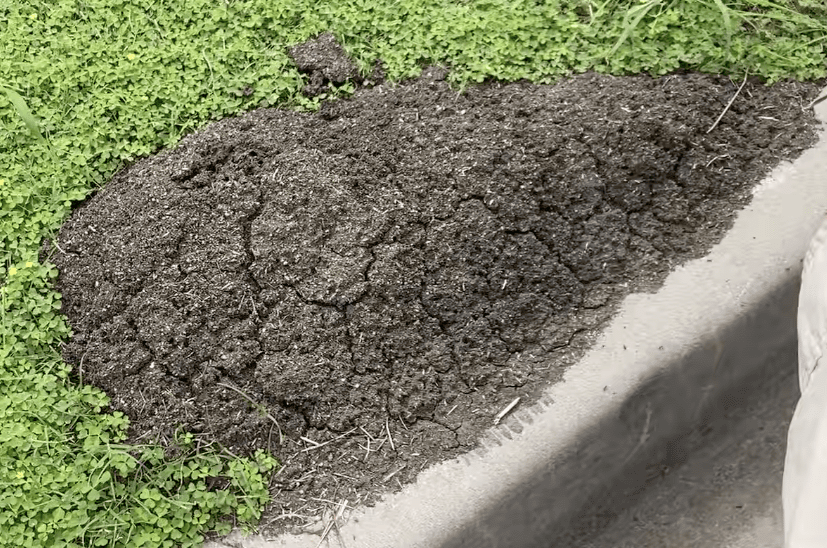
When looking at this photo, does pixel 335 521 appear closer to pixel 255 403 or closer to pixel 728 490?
pixel 255 403

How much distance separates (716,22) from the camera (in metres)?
2.58

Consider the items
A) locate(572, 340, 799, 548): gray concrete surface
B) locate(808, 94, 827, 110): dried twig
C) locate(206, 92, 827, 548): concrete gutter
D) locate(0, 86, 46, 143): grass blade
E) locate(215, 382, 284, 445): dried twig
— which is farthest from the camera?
locate(0, 86, 46, 143): grass blade

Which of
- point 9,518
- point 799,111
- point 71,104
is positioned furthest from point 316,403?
point 799,111

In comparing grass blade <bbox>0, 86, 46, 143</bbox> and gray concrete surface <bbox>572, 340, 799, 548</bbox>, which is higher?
grass blade <bbox>0, 86, 46, 143</bbox>

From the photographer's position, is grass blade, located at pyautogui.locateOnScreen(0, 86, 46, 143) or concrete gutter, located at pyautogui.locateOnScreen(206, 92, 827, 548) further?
grass blade, located at pyautogui.locateOnScreen(0, 86, 46, 143)

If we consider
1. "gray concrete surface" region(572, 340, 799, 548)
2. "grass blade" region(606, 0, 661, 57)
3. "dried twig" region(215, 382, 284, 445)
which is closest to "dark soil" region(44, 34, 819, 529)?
"dried twig" region(215, 382, 284, 445)

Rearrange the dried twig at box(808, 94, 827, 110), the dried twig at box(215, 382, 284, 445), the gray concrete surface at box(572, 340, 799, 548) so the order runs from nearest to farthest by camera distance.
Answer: the dried twig at box(215, 382, 284, 445), the gray concrete surface at box(572, 340, 799, 548), the dried twig at box(808, 94, 827, 110)

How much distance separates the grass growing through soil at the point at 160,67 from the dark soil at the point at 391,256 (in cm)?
10

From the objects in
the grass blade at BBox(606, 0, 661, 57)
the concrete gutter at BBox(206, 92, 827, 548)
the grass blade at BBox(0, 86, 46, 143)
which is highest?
the grass blade at BBox(606, 0, 661, 57)

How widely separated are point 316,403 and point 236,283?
44 centimetres

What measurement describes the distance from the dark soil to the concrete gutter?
6 cm

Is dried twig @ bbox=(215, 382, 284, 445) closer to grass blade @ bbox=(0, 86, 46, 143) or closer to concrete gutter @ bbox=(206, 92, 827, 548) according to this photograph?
concrete gutter @ bbox=(206, 92, 827, 548)

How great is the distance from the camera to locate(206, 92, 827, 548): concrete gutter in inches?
78.7

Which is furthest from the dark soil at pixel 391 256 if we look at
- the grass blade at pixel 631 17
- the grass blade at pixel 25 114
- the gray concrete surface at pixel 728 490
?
the gray concrete surface at pixel 728 490
